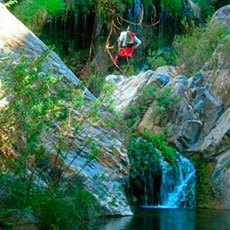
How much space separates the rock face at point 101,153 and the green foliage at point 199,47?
37.5 feet

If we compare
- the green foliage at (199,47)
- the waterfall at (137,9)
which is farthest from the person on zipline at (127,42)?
the waterfall at (137,9)

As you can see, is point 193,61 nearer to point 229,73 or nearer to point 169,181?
point 229,73

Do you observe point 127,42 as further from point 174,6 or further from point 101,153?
point 101,153

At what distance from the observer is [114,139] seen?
10930 mm

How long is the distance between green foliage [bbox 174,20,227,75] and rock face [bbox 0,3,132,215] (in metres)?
11.4

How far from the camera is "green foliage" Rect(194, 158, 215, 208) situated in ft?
55.5

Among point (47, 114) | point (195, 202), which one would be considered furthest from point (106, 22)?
point (47, 114)

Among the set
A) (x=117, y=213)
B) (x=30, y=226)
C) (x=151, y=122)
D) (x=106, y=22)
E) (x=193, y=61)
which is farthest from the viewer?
(x=106, y=22)

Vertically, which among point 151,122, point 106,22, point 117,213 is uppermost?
point 106,22

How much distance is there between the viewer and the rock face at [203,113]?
17.2 m

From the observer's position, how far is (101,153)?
418 inches

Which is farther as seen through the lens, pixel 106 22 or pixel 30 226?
pixel 106 22

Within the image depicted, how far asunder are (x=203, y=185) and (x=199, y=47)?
24.2ft

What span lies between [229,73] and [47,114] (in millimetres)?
12996
